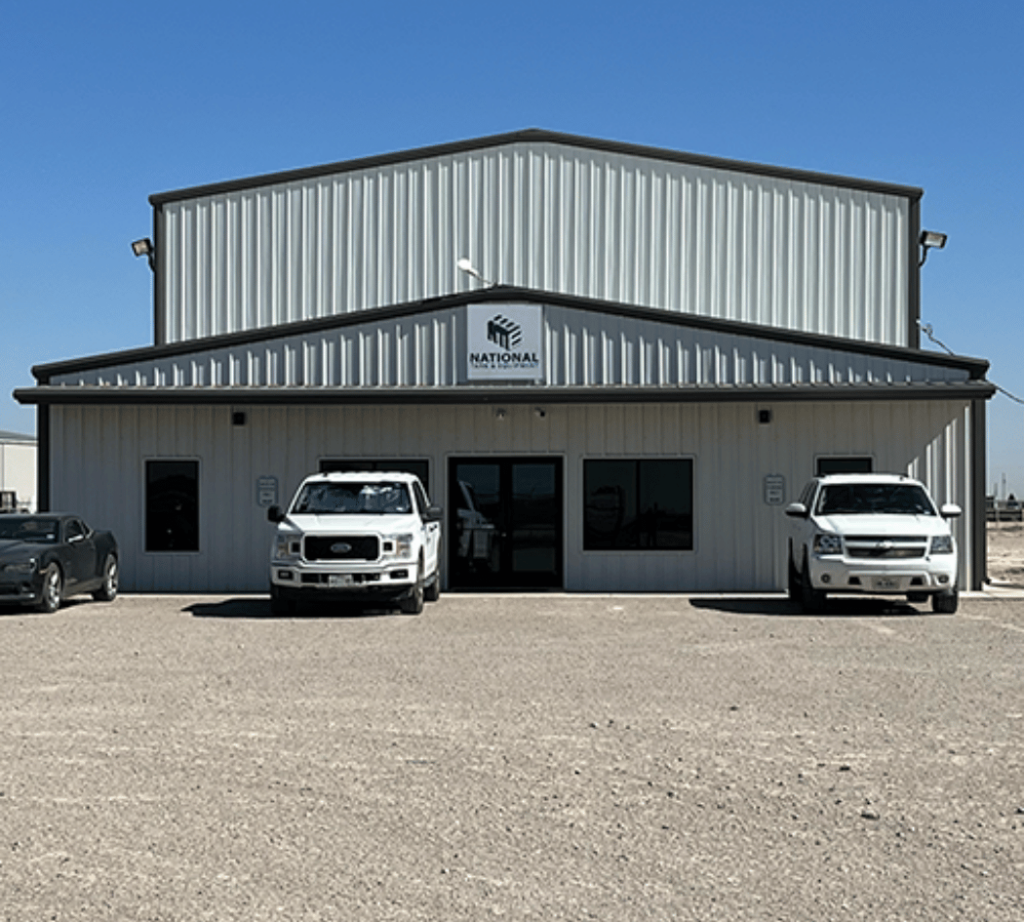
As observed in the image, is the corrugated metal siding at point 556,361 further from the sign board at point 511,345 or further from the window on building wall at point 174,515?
the window on building wall at point 174,515

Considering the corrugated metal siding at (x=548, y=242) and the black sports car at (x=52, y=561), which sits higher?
the corrugated metal siding at (x=548, y=242)

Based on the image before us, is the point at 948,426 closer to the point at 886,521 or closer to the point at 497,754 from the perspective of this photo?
the point at 886,521

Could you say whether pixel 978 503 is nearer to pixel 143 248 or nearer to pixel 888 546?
pixel 888 546

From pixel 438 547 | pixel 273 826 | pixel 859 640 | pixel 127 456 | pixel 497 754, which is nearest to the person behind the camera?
pixel 273 826

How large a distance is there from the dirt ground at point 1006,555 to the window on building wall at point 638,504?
609 centimetres

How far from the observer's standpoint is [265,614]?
18.1 m

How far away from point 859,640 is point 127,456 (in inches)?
520

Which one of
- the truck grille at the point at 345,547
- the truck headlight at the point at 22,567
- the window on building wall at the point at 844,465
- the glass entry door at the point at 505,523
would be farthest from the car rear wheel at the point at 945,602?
the truck headlight at the point at 22,567

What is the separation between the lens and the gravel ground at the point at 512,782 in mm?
5258

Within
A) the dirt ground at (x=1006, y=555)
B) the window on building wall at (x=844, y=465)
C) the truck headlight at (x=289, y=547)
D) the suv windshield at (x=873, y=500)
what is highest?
the window on building wall at (x=844, y=465)

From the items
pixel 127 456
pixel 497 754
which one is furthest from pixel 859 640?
pixel 127 456

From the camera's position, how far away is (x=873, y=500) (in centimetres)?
1853

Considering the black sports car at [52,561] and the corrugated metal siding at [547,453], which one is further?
the corrugated metal siding at [547,453]

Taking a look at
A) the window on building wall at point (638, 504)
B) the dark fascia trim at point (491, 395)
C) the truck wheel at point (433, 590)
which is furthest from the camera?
the window on building wall at point (638, 504)
